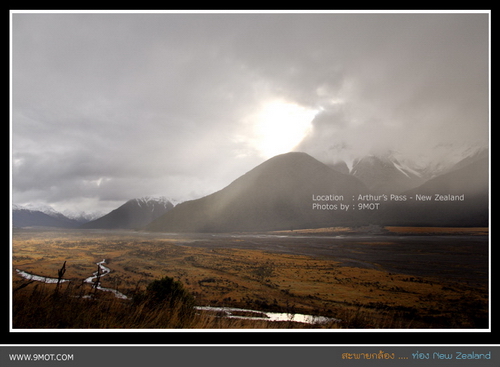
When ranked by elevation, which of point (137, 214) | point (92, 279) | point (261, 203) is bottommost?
point (137, 214)

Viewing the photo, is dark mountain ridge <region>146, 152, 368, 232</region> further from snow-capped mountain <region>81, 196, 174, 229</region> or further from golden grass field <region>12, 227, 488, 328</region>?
snow-capped mountain <region>81, 196, 174, 229</region>

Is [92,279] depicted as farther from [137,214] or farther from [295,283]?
[137,214]

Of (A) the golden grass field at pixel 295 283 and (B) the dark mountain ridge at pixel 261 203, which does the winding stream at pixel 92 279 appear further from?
(B) the dark mountain ridge at pixel 261 203

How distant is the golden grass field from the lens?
5.84 meters

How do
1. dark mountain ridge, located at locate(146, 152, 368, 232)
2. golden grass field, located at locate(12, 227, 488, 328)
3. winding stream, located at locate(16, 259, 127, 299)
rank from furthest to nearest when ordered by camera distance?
1. dark mountain ridge, located at locate(146, 152, 368, 232)
2. golden grass field, located at locate(12, 227, 488, 328)
3. winding stream, located at locate(16, 259, 127, 299)

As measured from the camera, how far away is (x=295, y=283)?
10641mm

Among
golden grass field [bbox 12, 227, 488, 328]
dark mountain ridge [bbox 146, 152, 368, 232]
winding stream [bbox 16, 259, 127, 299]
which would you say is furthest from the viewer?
dark mountain ridge [bbox 146, 152, 368, 232]

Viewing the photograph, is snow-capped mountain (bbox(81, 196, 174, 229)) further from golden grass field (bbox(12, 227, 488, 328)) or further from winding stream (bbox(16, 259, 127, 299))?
winding stream (bbox(16, 259, 127, 299))

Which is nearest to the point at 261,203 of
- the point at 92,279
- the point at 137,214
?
the point at 92,279

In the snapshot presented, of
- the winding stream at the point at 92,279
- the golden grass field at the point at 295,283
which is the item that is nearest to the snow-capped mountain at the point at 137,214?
the golden grass field at the point at 295,283

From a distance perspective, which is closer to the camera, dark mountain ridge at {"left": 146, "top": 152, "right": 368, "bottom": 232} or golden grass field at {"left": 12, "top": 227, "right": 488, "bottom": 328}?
golden grass field at {"left": 12, "top": 227, "right": 488, "bottom": 328}

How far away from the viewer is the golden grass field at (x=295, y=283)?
19.2 feet

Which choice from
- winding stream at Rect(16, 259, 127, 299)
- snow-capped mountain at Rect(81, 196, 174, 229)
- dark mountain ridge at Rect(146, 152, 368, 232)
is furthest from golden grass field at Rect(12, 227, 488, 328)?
snow-capped mountain at Rect(81, 196, 174, 229)
